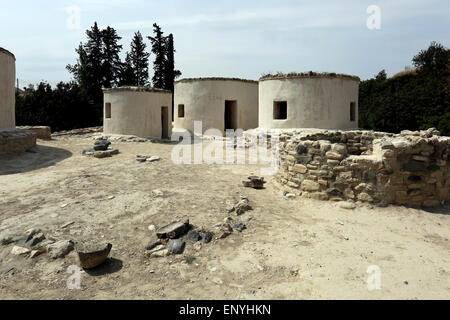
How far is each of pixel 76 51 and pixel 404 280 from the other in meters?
28.2

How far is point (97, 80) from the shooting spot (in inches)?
1021

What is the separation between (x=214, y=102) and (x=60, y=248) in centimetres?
1223

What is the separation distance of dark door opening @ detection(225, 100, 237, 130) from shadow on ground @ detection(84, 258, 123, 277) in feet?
42.2

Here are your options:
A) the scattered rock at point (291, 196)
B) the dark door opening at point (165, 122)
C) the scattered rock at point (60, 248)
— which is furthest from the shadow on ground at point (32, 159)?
the scattered rock at point (291, 196)

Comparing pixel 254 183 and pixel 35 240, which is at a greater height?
pixel 254 183

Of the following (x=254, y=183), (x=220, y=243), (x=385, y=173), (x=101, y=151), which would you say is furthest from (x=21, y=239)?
(x=101, y=151)

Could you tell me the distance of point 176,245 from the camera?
14.0 ft

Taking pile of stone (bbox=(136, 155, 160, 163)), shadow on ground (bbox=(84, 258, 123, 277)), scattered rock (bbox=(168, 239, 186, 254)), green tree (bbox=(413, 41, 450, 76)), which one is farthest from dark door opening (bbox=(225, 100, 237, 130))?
green tree (bbox=(413, 41, 450, 76))

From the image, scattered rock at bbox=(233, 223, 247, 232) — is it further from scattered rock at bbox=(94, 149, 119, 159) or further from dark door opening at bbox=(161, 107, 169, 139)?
dark door opening at bbox=(161, 107, 169, 139)

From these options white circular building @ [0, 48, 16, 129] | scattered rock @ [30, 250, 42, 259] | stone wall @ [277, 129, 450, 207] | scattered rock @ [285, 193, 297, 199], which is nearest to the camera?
scattered rock @ [30, 250, 42, 259]

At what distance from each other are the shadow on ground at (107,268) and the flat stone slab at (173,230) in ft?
2.23

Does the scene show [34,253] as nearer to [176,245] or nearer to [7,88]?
[176,245]

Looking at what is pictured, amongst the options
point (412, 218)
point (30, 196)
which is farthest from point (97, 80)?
point (412, 218)

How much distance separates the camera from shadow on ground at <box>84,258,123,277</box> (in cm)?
380
